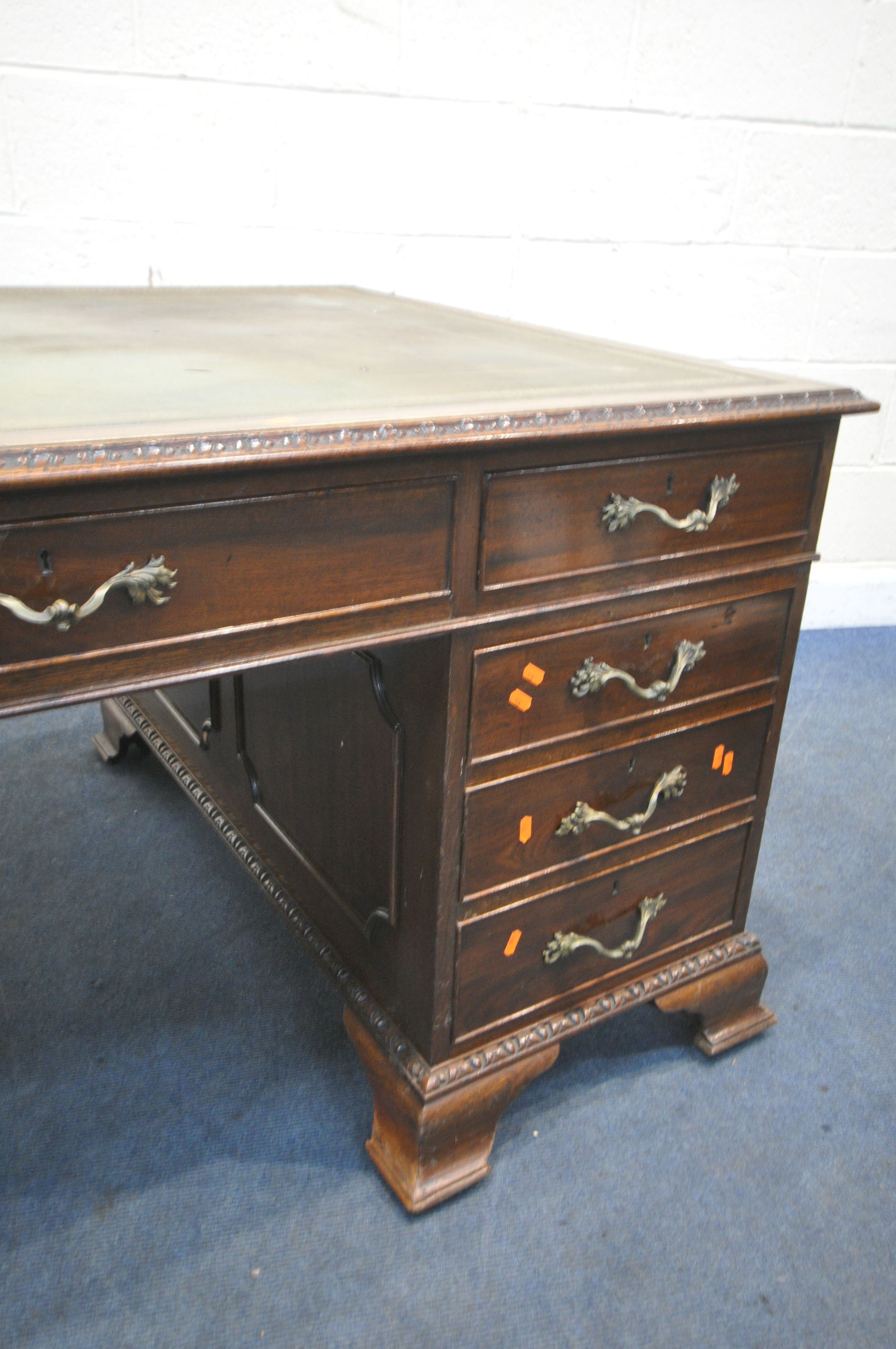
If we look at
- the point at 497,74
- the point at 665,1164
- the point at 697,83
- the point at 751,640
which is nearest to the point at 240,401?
the point at 751,640

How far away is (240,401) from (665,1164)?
995 mm

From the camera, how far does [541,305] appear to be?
2354 millimetres

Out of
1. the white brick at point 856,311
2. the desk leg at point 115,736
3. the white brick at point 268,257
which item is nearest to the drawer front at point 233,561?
the desk leg at point 115,736

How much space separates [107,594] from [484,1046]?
72 cm

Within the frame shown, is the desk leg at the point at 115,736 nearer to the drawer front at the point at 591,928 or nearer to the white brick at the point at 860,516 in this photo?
the drawer front at the point at 591,928

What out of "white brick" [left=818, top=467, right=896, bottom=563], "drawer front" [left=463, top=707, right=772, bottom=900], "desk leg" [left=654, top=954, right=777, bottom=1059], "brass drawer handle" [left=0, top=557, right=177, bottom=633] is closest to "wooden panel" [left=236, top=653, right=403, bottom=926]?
"drawer front" [left=463, top=707, right=772, bottom=900]

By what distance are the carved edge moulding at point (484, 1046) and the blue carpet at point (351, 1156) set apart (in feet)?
0.43

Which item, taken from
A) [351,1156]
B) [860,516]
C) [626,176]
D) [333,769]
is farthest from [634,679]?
[860,516]

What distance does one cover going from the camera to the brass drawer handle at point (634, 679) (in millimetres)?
1125

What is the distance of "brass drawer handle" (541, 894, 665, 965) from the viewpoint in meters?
1.26

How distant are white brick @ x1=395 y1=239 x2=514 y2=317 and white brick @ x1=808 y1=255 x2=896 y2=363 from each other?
84 centimetres

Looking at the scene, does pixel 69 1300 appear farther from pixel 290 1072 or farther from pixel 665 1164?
pixel 665 1164

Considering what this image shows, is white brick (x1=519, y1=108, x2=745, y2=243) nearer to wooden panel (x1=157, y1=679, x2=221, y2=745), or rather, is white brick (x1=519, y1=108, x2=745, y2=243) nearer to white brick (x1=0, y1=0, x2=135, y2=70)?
white brick (x1=0, y1=0, x2=135, y2=70)

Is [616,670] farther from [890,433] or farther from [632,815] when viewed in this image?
→ [890,433]
